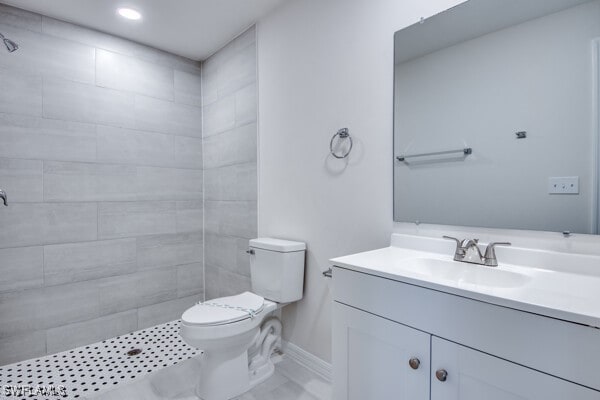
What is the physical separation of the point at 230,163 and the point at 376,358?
2064 mm

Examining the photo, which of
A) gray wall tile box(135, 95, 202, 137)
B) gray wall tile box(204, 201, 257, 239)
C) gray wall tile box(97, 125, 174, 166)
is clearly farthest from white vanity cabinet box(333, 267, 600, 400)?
gray wall tile box(135, 95, 202, 137)

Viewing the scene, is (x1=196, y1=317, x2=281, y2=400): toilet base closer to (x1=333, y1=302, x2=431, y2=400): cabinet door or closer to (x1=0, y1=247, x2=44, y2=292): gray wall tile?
(x1=333, y1=302, x2=431, y2=400): cabinet door

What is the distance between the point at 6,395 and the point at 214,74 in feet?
8.91

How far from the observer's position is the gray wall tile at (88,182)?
7.63ft

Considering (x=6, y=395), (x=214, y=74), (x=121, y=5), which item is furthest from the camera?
(x=214, y=74)

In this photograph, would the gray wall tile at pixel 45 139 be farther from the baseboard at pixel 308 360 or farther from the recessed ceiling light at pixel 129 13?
the baseboard at pixel 308 360

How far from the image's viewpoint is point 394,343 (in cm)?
108

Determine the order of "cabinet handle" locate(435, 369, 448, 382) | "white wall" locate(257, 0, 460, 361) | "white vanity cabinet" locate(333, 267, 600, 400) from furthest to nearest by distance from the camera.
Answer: "white wall" locate(257, 0, 460, 361)
"cabinet handle" locate(435, 369, 448, 382)
"white vanity cabinet" locate(333, 267, 600, 400)

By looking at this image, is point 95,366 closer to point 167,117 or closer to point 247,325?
point 247,325

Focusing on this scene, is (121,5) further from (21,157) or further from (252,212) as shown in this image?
(252,212)

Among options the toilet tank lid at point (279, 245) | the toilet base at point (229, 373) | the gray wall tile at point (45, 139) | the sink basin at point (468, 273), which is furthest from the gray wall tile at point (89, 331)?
the sink basin at point (468, 273)

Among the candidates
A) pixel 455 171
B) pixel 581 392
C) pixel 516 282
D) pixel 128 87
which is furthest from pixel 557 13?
pixel 128 87

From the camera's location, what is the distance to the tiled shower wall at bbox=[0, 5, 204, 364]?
2.21 meters

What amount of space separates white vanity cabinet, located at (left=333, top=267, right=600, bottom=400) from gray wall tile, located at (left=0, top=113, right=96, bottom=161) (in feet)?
7.50
